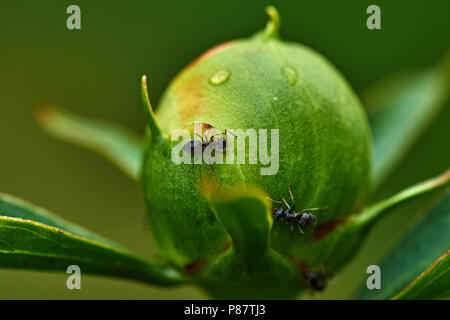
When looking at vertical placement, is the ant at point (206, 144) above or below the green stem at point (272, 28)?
below

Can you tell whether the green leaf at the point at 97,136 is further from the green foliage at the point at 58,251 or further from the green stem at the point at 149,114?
the green stem at the point at 149,114

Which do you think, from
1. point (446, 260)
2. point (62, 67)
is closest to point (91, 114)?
point (62, 67)

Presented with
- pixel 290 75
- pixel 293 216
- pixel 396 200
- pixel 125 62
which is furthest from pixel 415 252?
pixel 125 62

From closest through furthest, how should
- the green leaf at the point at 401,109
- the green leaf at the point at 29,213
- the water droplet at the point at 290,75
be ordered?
1. the water droplet at the point at 290,75
2. the green leaf at the point at 29,213
3. the green leaf at the point at 401,109

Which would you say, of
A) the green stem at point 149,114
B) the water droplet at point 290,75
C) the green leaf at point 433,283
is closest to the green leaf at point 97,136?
the green stem at point 149,114

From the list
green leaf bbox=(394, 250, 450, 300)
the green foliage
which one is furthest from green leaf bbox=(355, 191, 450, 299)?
the green foliage

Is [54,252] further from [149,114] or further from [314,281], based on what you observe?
[314,281]
